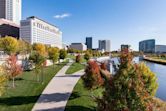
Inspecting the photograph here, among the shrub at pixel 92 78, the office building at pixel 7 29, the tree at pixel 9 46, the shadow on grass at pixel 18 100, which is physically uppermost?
the office building at pixel 7 29

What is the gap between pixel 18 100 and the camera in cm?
2270

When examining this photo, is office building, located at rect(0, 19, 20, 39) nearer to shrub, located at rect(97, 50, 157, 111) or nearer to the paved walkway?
the paved walkway

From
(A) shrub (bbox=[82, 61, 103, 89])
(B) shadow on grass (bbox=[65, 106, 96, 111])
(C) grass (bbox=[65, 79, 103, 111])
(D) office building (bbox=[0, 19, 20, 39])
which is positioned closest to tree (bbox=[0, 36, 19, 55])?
(C) grass (bbox=[65, 79, 103, 111])

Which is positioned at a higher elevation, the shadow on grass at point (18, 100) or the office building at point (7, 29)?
the office building at point (7, 29)

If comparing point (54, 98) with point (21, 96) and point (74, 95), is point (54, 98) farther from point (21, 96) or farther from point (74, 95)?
point (21, 96)

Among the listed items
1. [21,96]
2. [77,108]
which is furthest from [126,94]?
[21,96]

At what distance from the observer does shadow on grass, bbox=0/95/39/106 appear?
21734mm

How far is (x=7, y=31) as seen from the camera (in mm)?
169750

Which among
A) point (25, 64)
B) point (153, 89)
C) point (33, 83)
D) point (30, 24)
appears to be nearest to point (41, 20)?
point (30, 24)

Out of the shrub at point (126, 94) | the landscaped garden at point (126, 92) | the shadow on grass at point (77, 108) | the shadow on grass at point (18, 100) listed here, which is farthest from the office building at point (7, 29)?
the shrub at point (126, 94)

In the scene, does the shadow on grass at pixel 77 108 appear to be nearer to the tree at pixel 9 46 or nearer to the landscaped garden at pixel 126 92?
the landscaped garden at pixel 126 92

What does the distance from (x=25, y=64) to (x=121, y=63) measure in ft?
104

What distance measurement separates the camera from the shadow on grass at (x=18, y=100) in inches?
856

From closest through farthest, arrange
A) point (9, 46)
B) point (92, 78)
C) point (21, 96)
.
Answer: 1. point (21, 96)
2. point (92, 78)
3. point (9, 46)
